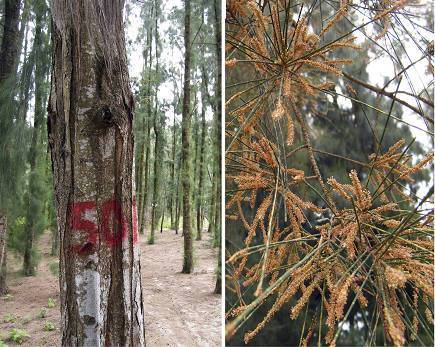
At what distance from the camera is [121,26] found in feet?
3.08

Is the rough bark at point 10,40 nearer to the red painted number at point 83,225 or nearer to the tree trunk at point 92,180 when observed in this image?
the tree trunk at point 92,180

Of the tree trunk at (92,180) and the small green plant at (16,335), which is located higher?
the tree trunk at (92,180)

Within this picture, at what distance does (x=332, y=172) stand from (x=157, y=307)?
183 cm

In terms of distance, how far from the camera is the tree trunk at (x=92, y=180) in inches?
32.2

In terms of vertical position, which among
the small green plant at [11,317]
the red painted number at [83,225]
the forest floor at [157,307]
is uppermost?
the red painted number at [83,225]

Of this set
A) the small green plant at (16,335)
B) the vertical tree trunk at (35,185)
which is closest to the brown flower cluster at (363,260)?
the small green plant at (16,335)

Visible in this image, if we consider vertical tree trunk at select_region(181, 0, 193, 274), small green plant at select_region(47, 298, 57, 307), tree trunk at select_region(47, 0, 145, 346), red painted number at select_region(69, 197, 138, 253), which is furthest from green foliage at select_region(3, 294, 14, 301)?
red painted number at select_region(69, 197, 138, 253)

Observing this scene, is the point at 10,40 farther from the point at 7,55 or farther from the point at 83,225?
the point at 83,225

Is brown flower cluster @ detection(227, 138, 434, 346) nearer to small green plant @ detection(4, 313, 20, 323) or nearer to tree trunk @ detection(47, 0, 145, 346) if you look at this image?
tree trunk @ detection(47, 0, 145, 346)

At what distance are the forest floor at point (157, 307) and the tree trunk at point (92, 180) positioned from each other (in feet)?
4.22

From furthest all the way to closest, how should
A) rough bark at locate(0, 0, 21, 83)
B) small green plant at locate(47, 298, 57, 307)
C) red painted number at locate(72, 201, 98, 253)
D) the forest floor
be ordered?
rough bark at locate(0, 0, 21, 83) < small green plant at locate(47, 298, 57, 307) < the forest floor < red painted number at locate(72, 201, 98, 253)

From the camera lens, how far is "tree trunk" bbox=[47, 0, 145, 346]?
2.68 ft

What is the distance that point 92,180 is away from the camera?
83cm

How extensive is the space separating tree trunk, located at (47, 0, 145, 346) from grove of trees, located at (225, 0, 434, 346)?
0.99ft
